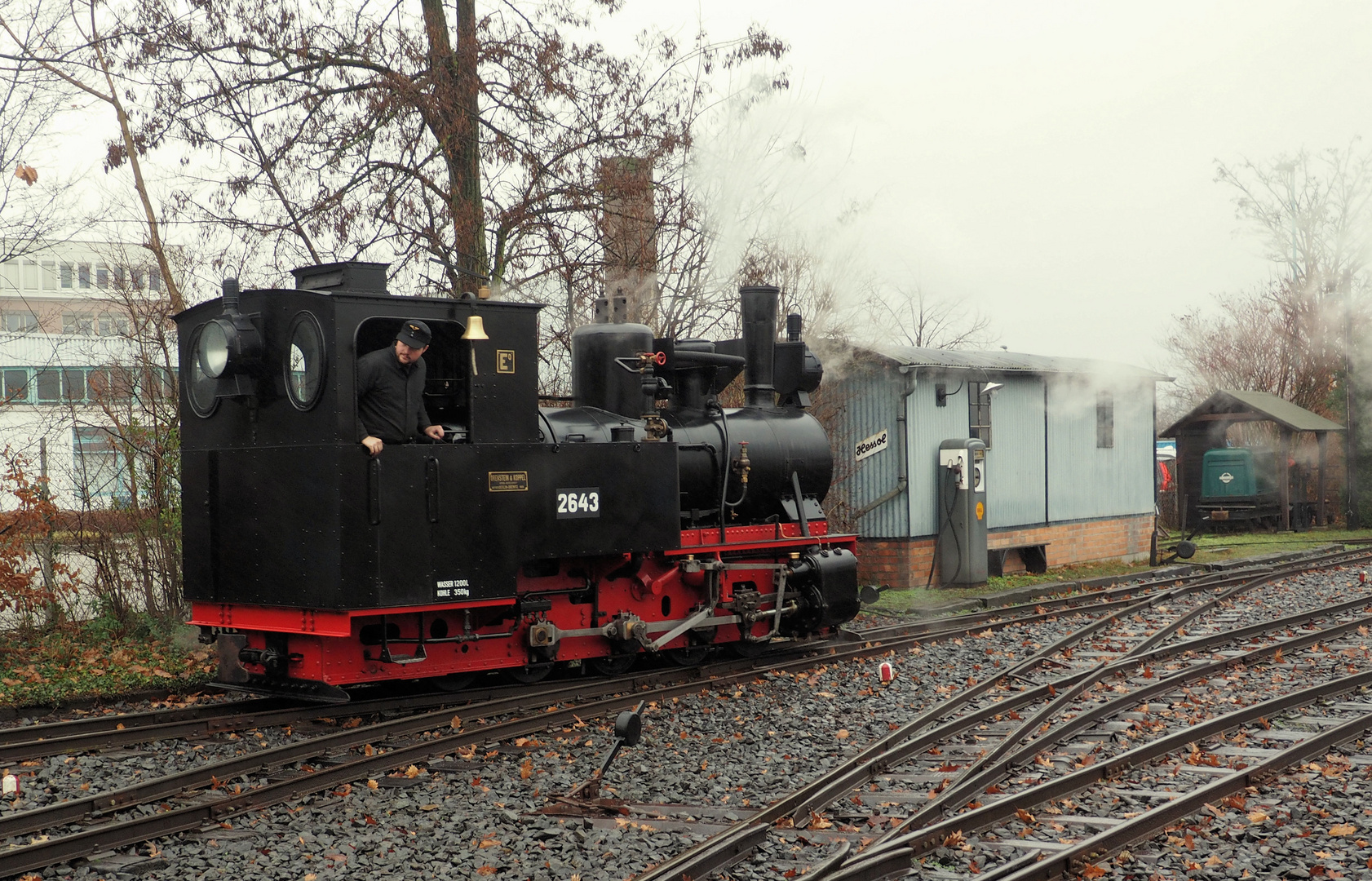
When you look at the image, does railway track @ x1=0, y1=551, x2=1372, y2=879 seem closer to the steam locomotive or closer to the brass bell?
the steam locomotive

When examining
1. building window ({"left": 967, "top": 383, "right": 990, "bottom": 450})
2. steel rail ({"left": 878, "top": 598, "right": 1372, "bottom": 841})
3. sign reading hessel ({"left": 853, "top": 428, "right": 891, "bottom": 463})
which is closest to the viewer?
steel rail ({"left": 878, "top": 598, "right": 1372, "bottom": 841})

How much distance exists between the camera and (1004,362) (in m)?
18.4

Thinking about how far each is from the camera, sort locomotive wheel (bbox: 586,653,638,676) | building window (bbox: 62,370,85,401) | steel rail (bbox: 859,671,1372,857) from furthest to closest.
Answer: building window (bbox: 62,370,85,401)
locomotive wheel (bbox: 586,653,638,676)
steel rail (bbox: 859,671,1372,857)

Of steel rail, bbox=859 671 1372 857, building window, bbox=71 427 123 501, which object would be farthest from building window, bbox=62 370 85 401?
steel rail, bbox=859 671 1372 857

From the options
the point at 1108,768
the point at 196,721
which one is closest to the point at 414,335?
the point at 196,721

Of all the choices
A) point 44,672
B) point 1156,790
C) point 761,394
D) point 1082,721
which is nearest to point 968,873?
point 1156,790

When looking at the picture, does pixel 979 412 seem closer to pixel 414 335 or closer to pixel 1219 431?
pixel 414 335

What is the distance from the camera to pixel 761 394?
10.8m

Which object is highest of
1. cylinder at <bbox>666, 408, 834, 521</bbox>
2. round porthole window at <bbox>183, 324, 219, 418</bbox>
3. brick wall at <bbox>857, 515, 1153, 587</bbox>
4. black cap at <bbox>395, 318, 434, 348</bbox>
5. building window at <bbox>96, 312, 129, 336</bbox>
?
building window at <bbox>96, 312, 129, 336</bbox>

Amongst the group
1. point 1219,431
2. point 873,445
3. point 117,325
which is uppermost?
point 117,325

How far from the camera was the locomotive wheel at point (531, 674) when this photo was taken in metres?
8.77

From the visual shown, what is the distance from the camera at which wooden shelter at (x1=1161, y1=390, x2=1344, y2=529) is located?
28.8 metres

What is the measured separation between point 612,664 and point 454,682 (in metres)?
1.42

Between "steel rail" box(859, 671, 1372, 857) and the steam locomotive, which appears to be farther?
the steam locomotive
